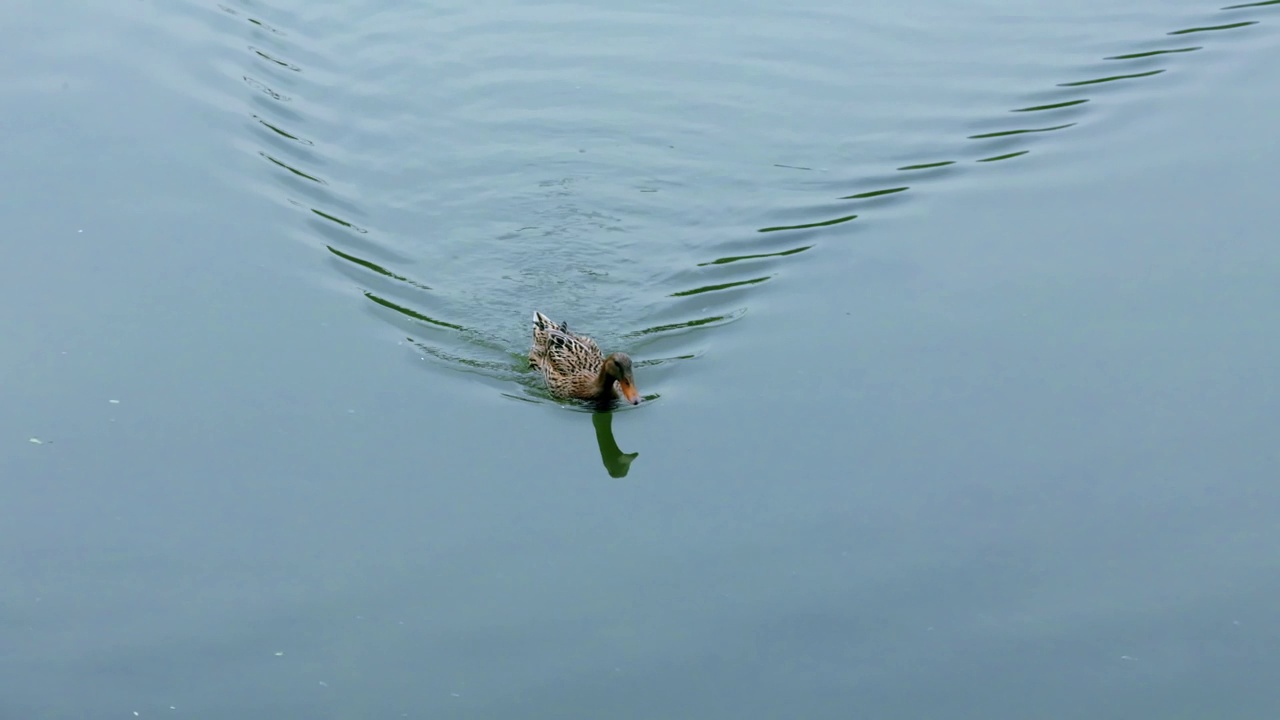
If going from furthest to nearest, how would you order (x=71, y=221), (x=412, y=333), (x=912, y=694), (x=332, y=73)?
(x=332, y=73), (x=71, y=221), (x=412, y=333), (x=912, y=694)

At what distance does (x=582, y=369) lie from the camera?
10445mm

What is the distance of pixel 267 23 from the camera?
49.5ft

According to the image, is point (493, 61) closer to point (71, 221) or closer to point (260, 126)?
point (260, 126)

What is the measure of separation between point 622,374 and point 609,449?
0.52 m

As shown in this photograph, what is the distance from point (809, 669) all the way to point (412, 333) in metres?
4.36

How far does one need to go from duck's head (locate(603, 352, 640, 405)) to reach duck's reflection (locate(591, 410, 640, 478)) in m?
0.22

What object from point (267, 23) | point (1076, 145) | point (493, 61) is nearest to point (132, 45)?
point (267, 23)

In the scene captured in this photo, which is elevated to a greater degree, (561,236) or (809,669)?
(561,236)

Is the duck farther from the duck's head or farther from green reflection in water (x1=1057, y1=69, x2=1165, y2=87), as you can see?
green reflection in water (x1=1057, y1=69, x2=1165, y2=87)

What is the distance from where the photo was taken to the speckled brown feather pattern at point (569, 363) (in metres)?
10.4

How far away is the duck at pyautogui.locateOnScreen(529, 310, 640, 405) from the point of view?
10219 millimetres

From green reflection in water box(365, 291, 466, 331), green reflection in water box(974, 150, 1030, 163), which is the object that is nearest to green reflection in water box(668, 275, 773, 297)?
green reflection in water box(365, 291, 466, 331)

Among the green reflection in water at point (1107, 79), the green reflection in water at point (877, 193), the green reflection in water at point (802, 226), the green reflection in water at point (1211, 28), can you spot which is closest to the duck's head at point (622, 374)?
the green reflection in water at point (802, 226)

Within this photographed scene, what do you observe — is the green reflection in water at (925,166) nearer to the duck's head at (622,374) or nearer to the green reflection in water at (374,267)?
the duck's head at (622,374)
